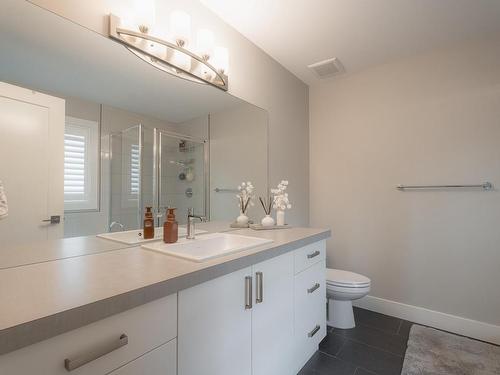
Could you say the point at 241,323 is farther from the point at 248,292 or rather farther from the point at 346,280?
the point at 346,280

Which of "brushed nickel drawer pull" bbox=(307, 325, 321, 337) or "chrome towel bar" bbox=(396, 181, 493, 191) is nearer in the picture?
"brushed nickel drawer pull" bbox=(307, 325, 321, 337)

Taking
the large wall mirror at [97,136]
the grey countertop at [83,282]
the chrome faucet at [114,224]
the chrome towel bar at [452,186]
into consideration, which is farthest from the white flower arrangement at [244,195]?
the chrome towel bar at [452,186]

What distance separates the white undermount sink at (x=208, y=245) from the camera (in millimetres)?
1116

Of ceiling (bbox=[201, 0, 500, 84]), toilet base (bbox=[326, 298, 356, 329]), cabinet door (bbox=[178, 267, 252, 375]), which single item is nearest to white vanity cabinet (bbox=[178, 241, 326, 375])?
cabinet door (bbox=[178, 267, 252, 375])

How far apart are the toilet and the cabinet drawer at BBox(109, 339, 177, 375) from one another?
1.46m

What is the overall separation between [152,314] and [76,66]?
3.56 feet

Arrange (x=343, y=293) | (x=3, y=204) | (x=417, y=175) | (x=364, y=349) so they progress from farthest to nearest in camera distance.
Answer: (x=417, y=175), (x=343, y=293), (x=364, y=349), (x=3, y=204)

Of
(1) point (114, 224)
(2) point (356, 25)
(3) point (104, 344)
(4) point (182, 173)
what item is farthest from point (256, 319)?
(2) point (356, 25)

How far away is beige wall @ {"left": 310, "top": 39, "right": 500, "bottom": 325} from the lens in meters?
1.99

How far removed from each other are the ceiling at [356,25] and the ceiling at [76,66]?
72 centimetres

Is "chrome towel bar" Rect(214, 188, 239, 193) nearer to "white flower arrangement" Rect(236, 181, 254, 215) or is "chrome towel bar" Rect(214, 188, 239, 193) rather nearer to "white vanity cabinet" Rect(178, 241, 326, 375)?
"white flower arrangement" Rect(236, 181, 254, 215)

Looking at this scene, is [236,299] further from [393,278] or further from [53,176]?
[393,278]

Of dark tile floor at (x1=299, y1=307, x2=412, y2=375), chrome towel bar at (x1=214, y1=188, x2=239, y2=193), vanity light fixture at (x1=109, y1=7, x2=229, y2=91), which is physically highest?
vanity light fixture at (x1=109, y1=7, x2=229, y2=91)

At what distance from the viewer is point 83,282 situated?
757 millimetres
